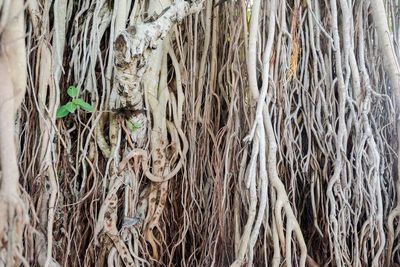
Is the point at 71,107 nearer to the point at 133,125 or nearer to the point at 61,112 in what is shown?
the point at 61,112

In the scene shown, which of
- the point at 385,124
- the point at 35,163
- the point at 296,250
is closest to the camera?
the point at 35,163

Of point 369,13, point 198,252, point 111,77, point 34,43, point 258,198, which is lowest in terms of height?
point 198,252

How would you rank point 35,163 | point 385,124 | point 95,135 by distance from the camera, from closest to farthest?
point 35,163 < point 95,135 < point 385,124

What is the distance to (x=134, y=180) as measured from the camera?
4.68ft

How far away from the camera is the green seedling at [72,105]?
1.36 metres

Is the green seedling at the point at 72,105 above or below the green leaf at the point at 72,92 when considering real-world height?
below

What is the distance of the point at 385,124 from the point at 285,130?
527 mm

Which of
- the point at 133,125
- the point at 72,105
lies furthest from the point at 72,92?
the point at 133,125

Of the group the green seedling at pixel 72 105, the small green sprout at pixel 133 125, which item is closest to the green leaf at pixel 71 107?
the green seedling at pixel 72 105

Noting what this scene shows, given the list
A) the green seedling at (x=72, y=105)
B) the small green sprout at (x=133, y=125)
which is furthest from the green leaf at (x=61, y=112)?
the small green sprout at (x=133, y=125)

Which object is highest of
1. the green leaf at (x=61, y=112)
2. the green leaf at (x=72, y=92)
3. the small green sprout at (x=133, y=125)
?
the green leaf at (x=72, y=92)

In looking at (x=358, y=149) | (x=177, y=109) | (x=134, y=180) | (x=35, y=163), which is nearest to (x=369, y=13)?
(x=358, y=149)

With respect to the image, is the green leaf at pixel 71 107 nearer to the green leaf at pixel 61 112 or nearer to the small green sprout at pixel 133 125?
the green leaf at pixel 61 112

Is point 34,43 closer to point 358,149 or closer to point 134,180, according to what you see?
point 134,180
